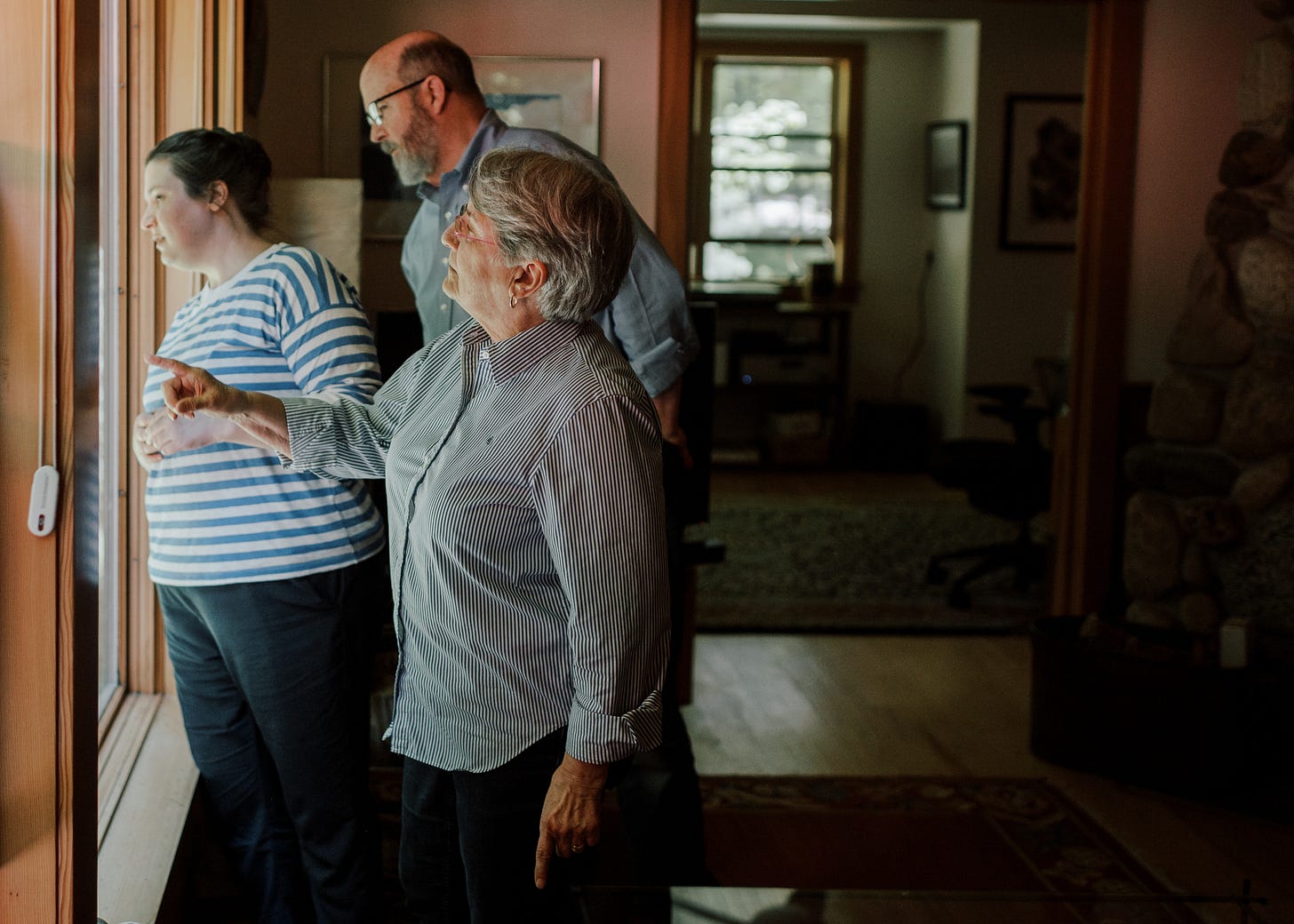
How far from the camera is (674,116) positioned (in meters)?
3.04

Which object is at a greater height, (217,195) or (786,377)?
(217,195)

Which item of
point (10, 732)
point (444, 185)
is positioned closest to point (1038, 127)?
point (444, 185)

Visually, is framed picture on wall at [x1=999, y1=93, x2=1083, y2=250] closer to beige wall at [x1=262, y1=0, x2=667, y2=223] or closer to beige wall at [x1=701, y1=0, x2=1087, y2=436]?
beige wall at [x1=701, y1=0, x2=1087, y2=436]

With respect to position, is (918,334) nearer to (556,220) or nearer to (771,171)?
(771,171)

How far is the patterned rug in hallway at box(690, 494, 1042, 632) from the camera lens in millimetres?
4832

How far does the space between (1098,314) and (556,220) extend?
9.56ft

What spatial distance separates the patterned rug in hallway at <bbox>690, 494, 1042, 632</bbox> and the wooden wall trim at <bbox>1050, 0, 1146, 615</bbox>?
0.67m

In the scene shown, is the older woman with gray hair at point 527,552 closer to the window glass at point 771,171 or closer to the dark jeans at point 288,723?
the dark jeans at point 288,723

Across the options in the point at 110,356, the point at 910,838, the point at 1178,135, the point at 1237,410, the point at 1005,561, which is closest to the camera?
the point at 110,356

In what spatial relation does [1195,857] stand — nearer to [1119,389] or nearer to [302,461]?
[1119,389]

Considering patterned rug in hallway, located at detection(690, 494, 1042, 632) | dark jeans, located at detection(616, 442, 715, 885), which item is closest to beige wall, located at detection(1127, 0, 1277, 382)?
patterned rug in hallway, located at detection(690, 494, 1042, 632)

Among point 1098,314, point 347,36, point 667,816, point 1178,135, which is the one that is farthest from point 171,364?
point 1178,135

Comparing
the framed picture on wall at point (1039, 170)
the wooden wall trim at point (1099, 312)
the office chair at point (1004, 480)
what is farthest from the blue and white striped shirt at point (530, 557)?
the framed picture on wall at point (1039, 170)

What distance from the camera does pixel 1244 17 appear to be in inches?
Answer: 149
